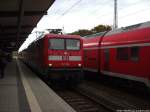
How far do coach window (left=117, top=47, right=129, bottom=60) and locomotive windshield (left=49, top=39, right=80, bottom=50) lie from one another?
3045mm

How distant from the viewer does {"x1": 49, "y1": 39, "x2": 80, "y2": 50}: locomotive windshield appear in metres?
19.1

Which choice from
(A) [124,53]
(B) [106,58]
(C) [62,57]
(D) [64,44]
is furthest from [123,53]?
(D) [64,44]

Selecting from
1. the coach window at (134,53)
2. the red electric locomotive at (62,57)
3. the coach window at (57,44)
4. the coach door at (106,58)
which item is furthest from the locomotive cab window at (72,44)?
the coach window at (134,53)

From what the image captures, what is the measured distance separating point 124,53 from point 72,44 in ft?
12.8

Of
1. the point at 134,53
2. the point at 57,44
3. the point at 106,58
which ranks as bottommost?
the point at 106,58

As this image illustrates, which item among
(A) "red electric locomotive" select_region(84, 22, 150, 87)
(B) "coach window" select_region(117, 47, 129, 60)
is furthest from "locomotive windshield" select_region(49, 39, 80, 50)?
(B) "coach window" select_region(117, 47, 129, 60)

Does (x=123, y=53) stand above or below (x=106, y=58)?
above

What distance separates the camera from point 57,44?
19.2 metres

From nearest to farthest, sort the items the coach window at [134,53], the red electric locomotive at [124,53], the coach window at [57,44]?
1. the red electric locomotive at [124,53]
2. the coach window at [134,53]
3. the coach window at [57,44]

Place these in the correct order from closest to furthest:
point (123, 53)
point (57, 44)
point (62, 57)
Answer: point (123, 53) < point (62, 57) < point (57, 44)

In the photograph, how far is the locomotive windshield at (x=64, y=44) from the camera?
62.7 ft

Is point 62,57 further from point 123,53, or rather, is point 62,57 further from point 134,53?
point 134,53

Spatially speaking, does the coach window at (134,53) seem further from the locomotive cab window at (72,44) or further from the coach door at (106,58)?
the locomotive cab window at (72,44)

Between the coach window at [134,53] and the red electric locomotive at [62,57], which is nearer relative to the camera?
the coach window at [134,53]
